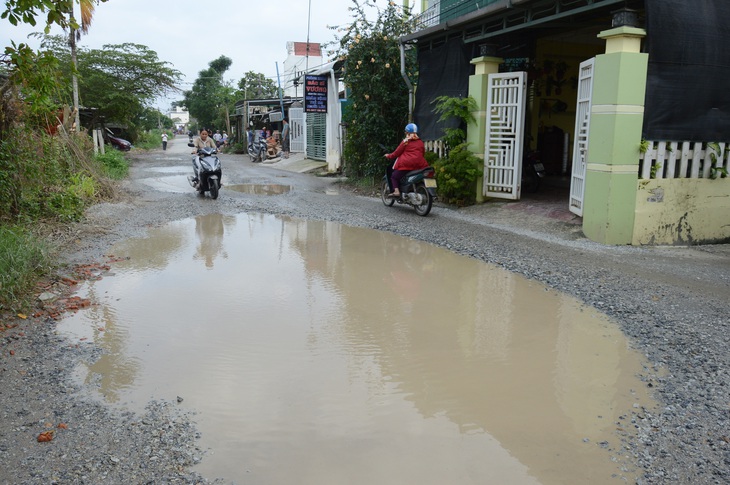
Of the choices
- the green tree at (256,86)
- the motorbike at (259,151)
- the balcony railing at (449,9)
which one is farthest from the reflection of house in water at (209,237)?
the green tree at (256,86)

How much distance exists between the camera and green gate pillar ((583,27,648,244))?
297 inches

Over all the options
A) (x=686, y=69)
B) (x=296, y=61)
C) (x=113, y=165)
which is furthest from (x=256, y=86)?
(x=686, y=69)

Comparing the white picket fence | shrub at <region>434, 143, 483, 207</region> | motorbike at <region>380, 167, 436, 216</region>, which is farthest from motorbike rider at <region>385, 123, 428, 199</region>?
the white picket fence

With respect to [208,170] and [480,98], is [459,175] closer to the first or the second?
[480,98]

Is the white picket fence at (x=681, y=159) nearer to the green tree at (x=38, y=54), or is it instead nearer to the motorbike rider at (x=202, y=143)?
the green tree at (x=38, y=54)

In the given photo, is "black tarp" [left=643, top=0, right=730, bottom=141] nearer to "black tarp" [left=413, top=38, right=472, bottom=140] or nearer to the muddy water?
the muddy water

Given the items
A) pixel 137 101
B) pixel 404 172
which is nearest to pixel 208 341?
pixel 404 172

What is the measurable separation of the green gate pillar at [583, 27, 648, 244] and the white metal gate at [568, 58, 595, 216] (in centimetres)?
46

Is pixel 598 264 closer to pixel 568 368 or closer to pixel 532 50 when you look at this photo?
pixel 568 368

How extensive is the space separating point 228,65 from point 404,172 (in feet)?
165

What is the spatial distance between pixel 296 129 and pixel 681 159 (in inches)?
918

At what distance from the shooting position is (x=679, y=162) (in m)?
8.16

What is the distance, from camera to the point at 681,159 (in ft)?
26.2

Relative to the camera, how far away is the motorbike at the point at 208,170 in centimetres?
1223
